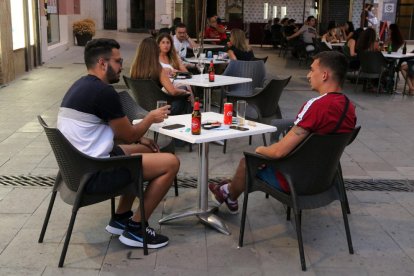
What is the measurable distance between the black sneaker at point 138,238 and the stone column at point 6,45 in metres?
7.17

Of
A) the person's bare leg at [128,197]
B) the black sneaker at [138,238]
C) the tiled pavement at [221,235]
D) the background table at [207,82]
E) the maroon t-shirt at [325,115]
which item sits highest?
the maroon t-shirt at [325,115]

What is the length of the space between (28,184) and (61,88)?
208 inches

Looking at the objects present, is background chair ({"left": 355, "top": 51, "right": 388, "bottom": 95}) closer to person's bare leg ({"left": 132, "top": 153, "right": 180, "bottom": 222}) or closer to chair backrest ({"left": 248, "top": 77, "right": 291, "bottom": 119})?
chair backrest ({"left": 248, "top": 77, "right": 291, "bottom": 119})

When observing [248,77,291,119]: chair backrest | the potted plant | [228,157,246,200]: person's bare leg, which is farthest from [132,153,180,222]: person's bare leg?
the potted plant

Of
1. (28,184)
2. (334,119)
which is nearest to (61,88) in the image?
(28,184)

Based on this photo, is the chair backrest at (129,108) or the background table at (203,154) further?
the chair backrest at (129,108)

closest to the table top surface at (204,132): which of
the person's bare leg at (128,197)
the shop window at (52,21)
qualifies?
the person's bare leg at (128,197)

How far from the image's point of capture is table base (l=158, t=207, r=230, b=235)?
3688mm

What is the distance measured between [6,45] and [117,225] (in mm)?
7329

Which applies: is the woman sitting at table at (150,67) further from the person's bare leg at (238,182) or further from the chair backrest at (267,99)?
the person's bare leg at (238,182)

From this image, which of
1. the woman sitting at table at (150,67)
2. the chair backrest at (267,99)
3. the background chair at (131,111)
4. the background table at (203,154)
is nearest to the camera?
the background table at (203,154)

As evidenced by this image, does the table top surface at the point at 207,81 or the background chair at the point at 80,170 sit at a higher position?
the table top surface at the point at 207,81

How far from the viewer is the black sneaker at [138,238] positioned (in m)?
3.39

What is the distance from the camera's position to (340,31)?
13.9m
